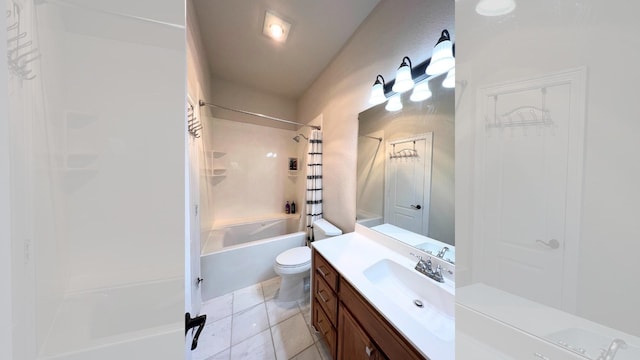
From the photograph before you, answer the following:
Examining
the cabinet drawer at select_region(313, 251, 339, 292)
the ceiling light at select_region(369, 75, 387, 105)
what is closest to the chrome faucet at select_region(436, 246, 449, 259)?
the cabinet drawer at select_region(313, 251, 339, 292)

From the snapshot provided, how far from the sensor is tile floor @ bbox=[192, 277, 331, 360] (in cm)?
134

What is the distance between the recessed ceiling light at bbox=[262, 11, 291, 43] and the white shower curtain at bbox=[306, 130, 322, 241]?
41.3 inches

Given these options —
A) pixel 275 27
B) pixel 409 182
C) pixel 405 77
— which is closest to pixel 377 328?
pixel 409 182

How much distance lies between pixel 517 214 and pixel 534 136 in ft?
0.63

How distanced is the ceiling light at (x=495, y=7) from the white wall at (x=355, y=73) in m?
0.66

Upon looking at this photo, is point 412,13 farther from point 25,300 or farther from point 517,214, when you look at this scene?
point 25,300

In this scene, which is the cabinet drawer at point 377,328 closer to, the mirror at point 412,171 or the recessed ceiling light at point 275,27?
the mirror at point 412,171

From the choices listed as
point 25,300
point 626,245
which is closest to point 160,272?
point 25,300

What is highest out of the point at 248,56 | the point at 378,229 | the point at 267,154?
the point at 248,56

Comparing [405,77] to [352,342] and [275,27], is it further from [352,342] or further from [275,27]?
[352,342]

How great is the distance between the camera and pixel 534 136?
42cm

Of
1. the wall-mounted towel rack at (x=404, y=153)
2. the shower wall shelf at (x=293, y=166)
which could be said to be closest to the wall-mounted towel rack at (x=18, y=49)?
the wall-mounted towel rack at (x=404, y=153)

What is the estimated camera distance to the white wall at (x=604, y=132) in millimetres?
317

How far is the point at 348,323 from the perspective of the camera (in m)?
1.02
